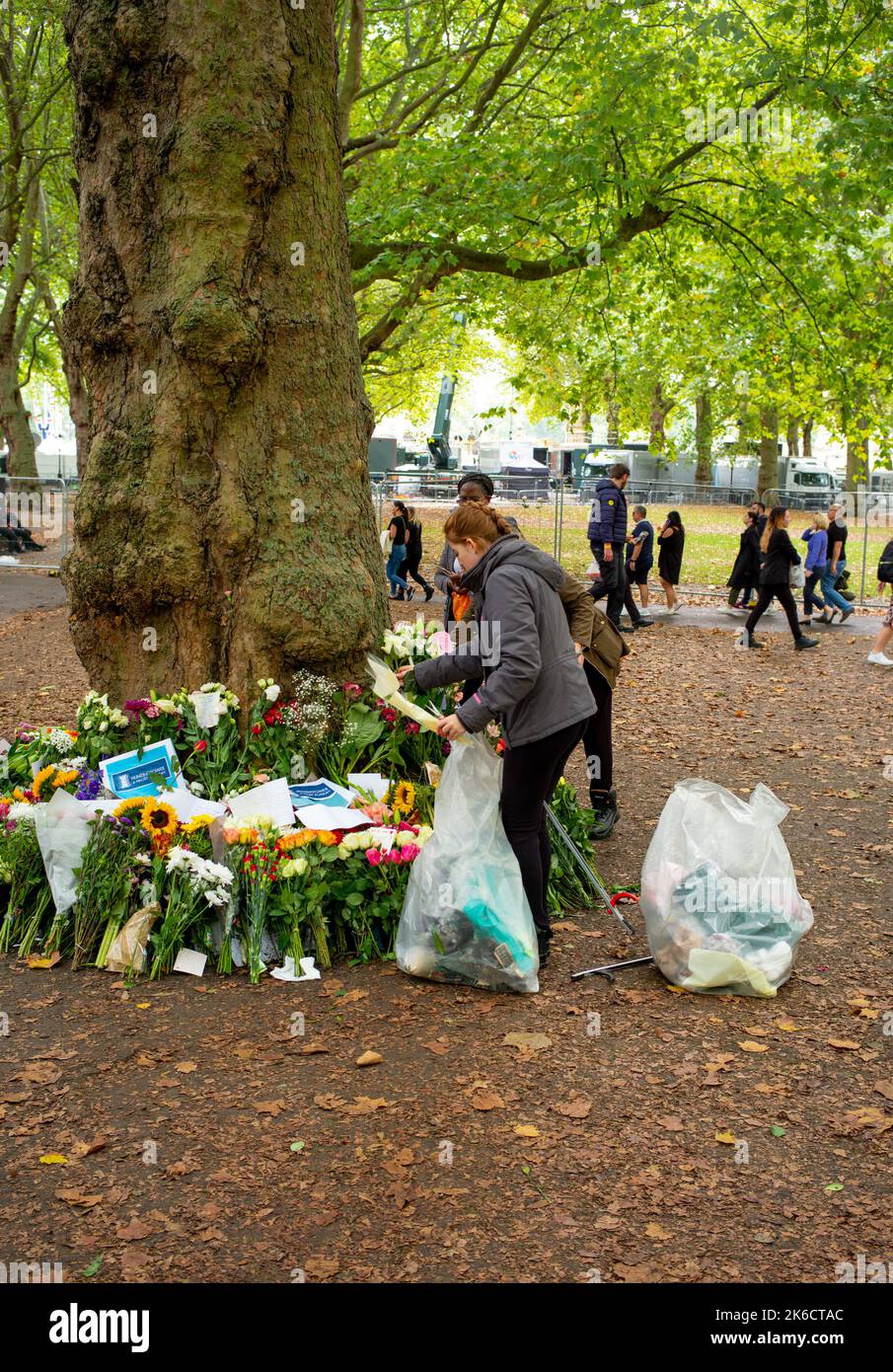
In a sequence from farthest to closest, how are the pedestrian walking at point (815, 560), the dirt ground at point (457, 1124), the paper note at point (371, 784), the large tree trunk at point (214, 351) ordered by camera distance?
the pedestrian walking at point (815, 560) < the large tree trunk at point (214, 351) < the paper note at point (371, 784) < the dirt ground at point (457, 1124)

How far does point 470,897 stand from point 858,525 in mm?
34206

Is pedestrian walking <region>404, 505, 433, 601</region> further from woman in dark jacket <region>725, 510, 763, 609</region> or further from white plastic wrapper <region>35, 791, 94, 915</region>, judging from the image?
white plastic wrapper <region>35, 791, 94, 915</region>

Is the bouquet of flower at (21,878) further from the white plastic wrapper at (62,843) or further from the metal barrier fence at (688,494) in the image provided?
the metal barrier fence at (688,494)

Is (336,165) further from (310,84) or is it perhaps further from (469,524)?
(469,524)

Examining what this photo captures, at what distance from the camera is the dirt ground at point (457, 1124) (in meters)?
3.22

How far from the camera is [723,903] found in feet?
15.8

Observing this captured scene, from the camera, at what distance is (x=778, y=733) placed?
10.3 meters

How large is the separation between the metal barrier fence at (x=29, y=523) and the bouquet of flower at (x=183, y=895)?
1893cm

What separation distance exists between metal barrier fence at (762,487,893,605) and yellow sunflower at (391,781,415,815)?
1387cm

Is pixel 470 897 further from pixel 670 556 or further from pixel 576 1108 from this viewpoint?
pixel 670 556

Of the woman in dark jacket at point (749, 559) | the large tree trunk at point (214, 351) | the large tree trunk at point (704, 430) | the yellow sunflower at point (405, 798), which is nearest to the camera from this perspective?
the yellow sunflower at point (405, 798)

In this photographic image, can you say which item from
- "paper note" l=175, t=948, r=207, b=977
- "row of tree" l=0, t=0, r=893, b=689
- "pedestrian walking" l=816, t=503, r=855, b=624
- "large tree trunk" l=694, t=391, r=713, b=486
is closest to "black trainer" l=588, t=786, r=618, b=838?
"row of tree" l=0, t=0, r=893, b=689

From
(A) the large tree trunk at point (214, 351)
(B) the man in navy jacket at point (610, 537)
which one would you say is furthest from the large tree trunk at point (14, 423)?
(A) the large tree trunk at point (214, 351)

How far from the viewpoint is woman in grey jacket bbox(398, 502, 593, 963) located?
183 inches
